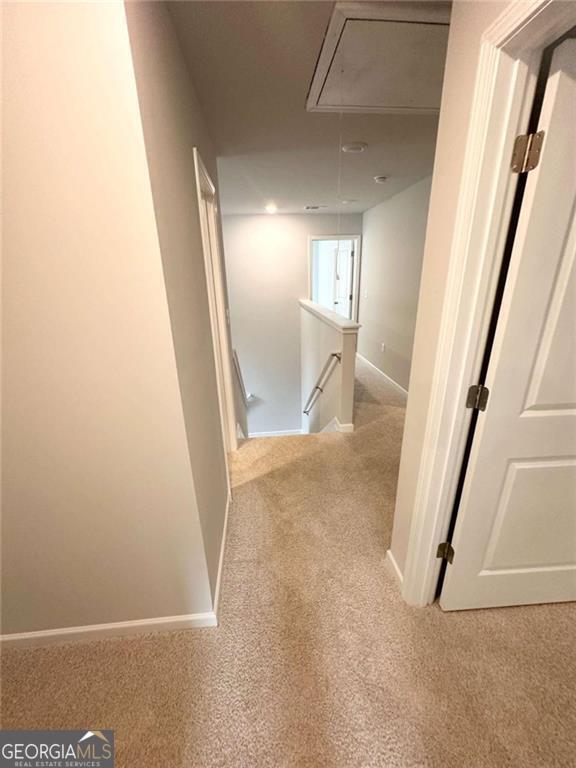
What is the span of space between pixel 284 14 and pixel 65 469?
6.08ft

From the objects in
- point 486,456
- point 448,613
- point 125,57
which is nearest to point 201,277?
point 125,57

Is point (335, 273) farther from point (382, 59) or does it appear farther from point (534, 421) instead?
point (534, 421)

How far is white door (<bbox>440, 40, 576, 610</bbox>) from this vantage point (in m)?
0.80

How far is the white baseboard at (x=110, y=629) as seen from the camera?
127 centimetres

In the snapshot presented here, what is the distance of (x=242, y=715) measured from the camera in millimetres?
1057

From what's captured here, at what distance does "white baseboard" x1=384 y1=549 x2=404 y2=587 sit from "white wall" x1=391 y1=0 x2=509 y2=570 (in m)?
0.22

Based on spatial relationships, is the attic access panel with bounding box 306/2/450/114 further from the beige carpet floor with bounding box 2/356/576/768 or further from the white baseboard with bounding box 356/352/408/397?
the white baseboard with bounding box 356/352/408/397

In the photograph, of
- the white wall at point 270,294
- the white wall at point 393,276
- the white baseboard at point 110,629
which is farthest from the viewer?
the white wall at point 270,294

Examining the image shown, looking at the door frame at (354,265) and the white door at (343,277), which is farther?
the white door at (343,277)

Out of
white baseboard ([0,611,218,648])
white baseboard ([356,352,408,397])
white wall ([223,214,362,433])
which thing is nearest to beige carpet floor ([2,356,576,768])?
white baseboard ([0,611,218,648])

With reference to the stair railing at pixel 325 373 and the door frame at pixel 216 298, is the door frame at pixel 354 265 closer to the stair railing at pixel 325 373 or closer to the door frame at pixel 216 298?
the stair railing at pixel 325 373

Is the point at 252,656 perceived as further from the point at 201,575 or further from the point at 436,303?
the point at 436,303

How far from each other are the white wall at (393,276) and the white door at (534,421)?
2788 millimetres

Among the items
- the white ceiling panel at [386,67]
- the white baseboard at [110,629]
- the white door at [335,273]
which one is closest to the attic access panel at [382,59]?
the white ceiling panel at [386,67]
